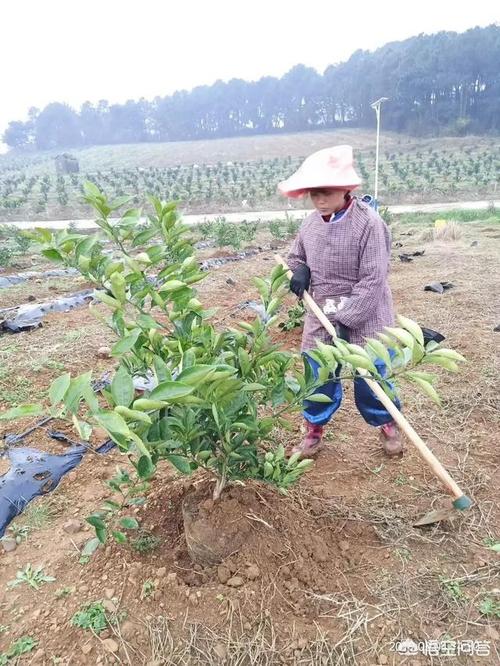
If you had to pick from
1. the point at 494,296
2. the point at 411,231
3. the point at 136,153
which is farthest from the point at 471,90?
the point at 494,296

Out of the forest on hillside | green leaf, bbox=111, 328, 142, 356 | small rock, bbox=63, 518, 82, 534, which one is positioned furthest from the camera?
the forest on hillside

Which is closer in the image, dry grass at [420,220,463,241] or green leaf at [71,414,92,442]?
green leaf at [71,414,92,442]

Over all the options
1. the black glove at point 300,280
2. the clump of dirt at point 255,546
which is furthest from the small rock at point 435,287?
the clump of dirt at point 255,546

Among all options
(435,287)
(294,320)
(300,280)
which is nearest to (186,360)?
(300,280)

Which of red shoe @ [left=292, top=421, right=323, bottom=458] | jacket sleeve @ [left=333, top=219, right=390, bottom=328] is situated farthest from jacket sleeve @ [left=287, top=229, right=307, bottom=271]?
red shoe @ [left=292, top=421, right=323, bottom=458]

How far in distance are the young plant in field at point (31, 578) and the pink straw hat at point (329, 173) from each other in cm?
175

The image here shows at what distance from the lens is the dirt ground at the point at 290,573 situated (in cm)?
150

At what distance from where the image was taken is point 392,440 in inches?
102

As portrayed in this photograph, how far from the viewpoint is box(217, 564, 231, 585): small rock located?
5.35 feet

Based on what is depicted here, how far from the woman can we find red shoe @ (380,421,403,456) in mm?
115

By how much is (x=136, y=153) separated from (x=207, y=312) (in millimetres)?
54295

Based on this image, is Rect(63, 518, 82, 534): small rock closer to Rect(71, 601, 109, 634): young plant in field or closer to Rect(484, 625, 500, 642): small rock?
Rect(71, 601, 109, 634): young plant in field

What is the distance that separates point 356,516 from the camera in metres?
2.04

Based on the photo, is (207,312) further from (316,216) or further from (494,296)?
(494,296)
